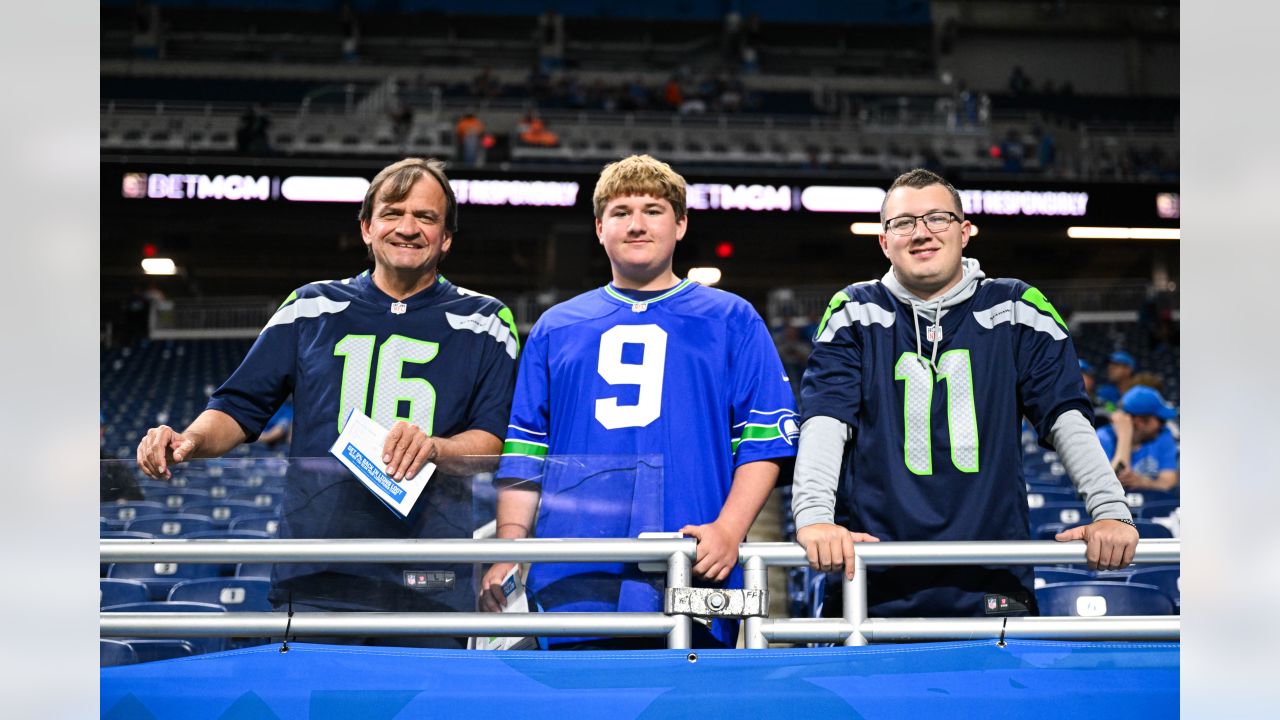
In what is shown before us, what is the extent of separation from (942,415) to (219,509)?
4.56 ft

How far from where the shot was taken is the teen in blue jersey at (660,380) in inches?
90.2

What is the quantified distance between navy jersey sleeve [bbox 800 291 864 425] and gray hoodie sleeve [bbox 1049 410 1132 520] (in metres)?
0.09

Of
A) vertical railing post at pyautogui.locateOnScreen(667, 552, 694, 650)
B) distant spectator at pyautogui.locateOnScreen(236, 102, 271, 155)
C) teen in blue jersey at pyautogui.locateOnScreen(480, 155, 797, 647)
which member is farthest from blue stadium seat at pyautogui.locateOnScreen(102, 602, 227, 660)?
distant spectator at pyautogui.locateOnScreen(236, 102, 271, 155)

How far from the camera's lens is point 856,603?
1931 millimetres

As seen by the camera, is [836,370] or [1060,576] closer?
[836,370]

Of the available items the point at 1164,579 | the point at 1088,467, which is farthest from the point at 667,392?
the point at 1164,579

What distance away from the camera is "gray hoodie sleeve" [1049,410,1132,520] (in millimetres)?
2100

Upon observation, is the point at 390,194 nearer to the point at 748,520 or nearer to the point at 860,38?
the point at 748,520

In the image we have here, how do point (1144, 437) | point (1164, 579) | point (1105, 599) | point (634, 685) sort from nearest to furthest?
point (634, 685), point (1105, 599), point (1164, 579), point (1144, 437)

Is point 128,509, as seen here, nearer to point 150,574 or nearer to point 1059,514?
point 150,574
